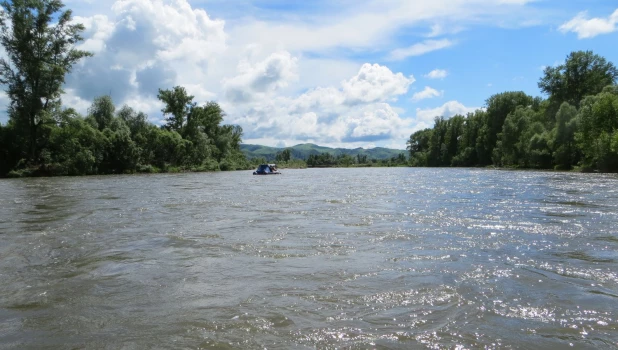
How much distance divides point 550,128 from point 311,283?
74.1 metres

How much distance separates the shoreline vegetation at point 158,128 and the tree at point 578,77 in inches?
6.9

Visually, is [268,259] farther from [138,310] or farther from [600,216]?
[600,216]

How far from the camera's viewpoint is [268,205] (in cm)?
1680

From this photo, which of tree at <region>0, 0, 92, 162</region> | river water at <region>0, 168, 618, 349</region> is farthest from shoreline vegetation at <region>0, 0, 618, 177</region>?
river water at <region>0, 168, 618, 349</region>

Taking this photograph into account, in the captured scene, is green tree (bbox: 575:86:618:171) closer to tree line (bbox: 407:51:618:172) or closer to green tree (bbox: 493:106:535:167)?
tree line (bbox: 407:51:618:172)

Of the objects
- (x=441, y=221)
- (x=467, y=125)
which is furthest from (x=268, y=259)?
(x=467, y=125)

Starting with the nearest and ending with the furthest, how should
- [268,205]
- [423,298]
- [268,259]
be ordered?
1. [423,298]
2. [268,259]
3. [268,205]

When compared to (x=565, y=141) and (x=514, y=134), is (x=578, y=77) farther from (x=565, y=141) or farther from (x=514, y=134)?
(x=565, y=141)

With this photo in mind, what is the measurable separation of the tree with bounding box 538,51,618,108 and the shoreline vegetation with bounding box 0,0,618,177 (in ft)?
0.57

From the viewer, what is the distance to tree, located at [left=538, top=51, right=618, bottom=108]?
71.2 meters


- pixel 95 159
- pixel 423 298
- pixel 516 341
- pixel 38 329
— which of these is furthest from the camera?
pixel 95 159

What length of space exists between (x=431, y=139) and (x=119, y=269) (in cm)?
12296

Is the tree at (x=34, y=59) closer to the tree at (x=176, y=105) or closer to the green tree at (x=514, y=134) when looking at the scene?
the tree at (x=176, y=105)

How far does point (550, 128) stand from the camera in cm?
6762
